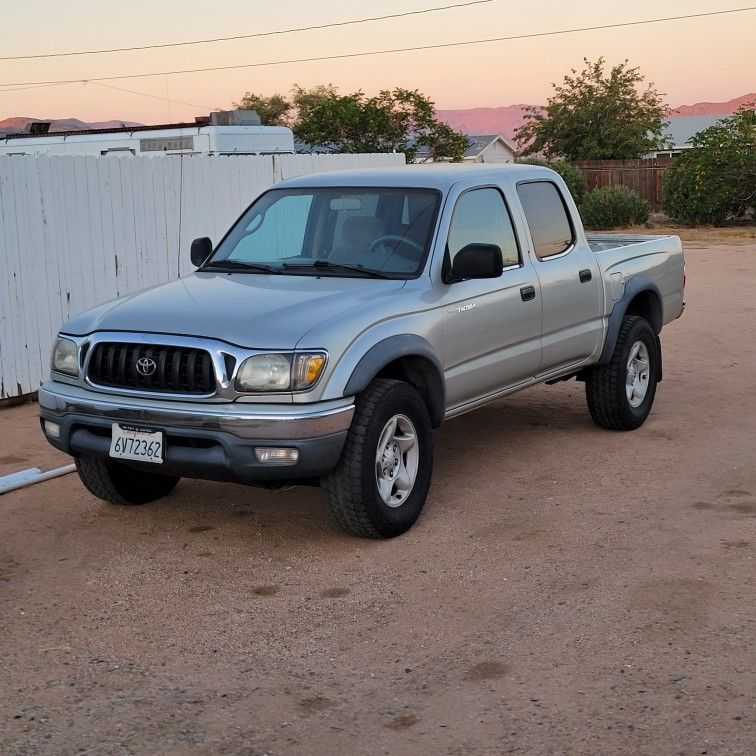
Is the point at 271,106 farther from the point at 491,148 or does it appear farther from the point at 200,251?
the point at 200,251

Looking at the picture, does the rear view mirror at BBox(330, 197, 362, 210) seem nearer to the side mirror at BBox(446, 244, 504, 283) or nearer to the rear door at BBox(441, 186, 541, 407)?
the rear door at BBox(441, 186, 541, 407)

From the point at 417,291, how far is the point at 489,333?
72 cm

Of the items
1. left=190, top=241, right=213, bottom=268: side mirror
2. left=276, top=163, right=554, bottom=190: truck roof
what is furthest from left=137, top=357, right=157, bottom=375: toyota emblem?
left=276, top=163, right=554, bottom=190: truck roof

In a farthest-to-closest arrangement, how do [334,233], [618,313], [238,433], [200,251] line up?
[618,313]
[200,251]
[334,233]
[238,433]

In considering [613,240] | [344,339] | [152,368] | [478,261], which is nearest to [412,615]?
[344,339]

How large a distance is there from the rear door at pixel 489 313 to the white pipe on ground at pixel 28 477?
2735mm

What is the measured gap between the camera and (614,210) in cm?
3391

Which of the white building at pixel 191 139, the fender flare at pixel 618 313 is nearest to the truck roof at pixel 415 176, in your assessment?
the fender flare at pixel 618 313

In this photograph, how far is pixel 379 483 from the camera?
20.6ft

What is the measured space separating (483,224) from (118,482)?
261cm

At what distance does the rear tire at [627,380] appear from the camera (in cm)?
864

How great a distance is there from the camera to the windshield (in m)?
6.94

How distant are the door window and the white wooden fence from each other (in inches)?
186

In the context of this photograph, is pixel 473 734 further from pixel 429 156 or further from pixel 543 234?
pixel 429 156
